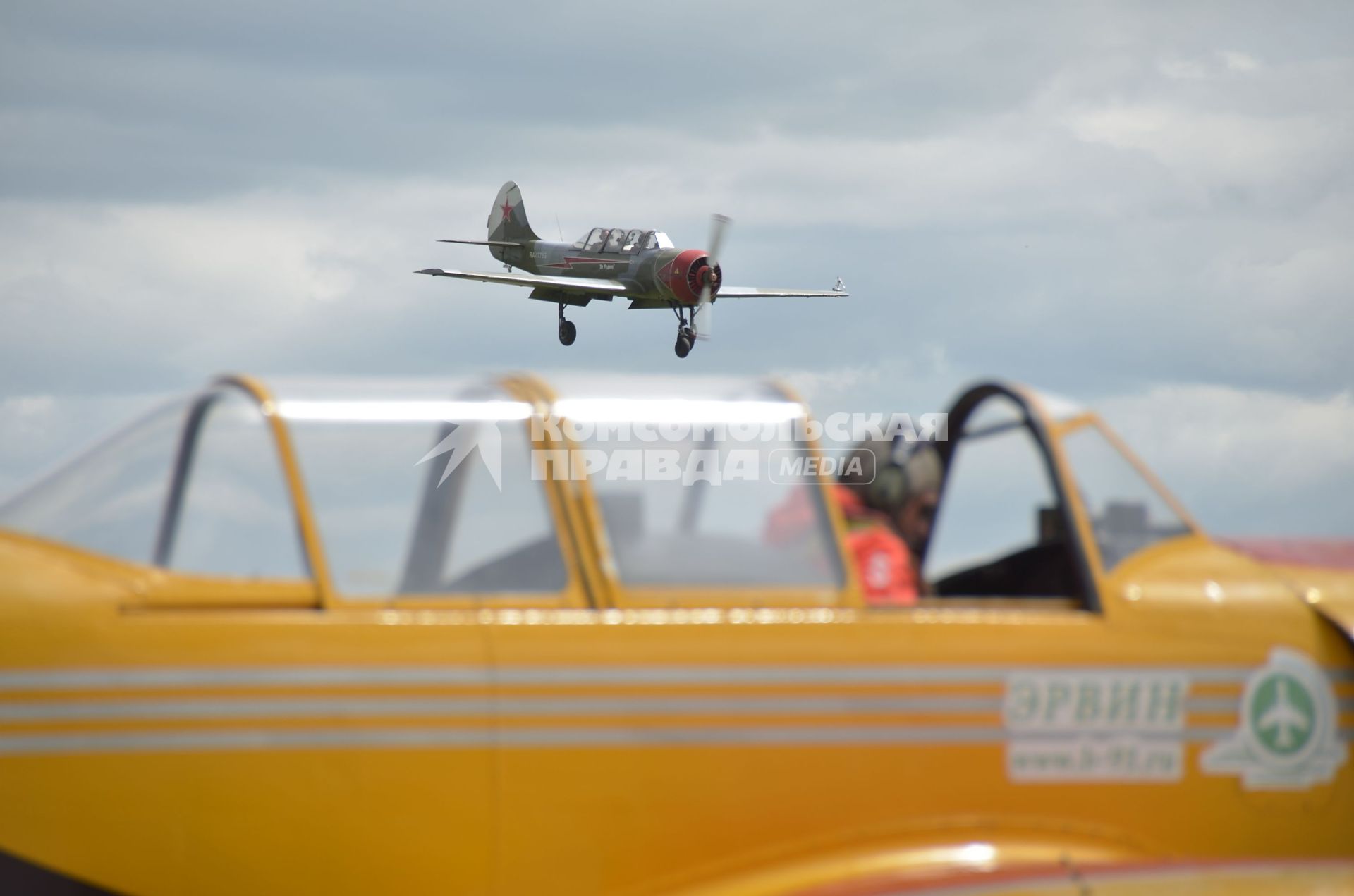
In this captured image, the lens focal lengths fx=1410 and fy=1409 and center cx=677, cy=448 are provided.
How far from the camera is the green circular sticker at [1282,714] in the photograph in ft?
14.6

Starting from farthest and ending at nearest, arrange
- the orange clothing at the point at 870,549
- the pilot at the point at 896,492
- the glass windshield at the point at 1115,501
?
1. the pilot at the point at 896,492
2. the glass windshield at the point at 1115,501
3. the orange clothing at the point at 870,549

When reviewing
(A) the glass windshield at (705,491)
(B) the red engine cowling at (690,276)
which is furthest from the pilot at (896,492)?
(B) the red engine cowling at (690,276)

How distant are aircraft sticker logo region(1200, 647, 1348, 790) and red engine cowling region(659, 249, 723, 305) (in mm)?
34187

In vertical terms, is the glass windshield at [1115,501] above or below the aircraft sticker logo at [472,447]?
below

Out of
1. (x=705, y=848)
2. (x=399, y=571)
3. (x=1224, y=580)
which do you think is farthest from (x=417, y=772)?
(x=1224, y=580)

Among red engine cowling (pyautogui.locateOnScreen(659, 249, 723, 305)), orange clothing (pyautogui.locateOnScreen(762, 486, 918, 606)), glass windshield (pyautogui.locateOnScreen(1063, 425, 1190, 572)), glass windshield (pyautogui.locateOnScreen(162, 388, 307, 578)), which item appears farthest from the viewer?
red engine cowling (pyautogui.locateOnScreen(659, 249, 723, 305))

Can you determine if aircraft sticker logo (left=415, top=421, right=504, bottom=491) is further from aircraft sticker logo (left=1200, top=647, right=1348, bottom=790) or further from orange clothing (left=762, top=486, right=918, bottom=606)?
aircraft sticker logo (left=1200, top=647, right=1348, bottom=790)

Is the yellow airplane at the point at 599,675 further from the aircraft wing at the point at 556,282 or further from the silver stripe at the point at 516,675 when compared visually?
the aircraft wing at the point at 556,282

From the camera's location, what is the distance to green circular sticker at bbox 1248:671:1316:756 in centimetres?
444

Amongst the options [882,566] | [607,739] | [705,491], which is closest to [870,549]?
[882,566]

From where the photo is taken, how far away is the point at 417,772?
12.6ft

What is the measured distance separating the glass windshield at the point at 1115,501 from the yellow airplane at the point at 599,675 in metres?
0.01

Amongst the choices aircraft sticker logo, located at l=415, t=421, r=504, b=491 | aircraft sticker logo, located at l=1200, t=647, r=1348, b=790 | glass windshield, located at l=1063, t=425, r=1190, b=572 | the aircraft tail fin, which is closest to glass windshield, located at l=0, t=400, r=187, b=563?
aircraft sticker logo, located at l=415, t=421, r=504, b=491

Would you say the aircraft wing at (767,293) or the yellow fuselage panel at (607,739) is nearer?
the yellow fuselage panel at (607,739)
